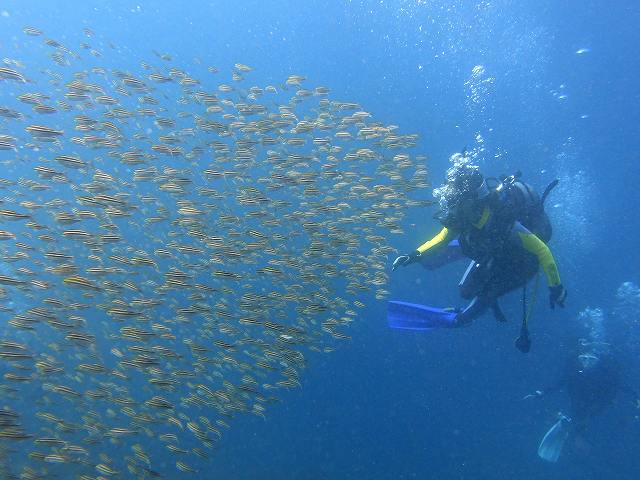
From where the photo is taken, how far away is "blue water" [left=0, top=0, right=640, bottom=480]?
28062 millimetres

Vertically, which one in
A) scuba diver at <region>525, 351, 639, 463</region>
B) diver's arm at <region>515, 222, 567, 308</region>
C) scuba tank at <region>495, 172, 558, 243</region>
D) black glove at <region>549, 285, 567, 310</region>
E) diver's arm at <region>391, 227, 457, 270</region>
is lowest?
scuba diver at <region>525, 351, 639, 463</region>

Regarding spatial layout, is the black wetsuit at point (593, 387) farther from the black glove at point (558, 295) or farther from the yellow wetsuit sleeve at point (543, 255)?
the yellow wetsuit sleeve at point (543, 255)

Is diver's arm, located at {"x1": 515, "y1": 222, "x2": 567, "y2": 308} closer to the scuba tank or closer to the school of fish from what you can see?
the scuba tank

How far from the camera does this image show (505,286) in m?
7.77

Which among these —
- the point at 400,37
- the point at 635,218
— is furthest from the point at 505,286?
the point at 635,218

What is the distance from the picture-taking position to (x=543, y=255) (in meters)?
6.45

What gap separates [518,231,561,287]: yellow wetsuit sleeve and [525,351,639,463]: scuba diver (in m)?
7.31

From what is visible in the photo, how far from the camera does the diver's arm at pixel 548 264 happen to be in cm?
632

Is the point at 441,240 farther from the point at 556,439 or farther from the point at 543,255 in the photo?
the point at 556,439

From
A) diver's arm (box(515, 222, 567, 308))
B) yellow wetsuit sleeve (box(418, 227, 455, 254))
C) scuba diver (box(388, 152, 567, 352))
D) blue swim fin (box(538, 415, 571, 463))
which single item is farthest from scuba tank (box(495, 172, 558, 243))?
blue swim fin (box(538, 415, 571, 463))

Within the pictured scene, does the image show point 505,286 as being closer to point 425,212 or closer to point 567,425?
point 567,425

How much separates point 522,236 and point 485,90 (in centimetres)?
4928

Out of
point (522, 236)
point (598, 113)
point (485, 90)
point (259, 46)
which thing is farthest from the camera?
point (259, 46)

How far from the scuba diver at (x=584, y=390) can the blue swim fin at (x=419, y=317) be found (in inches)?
214
